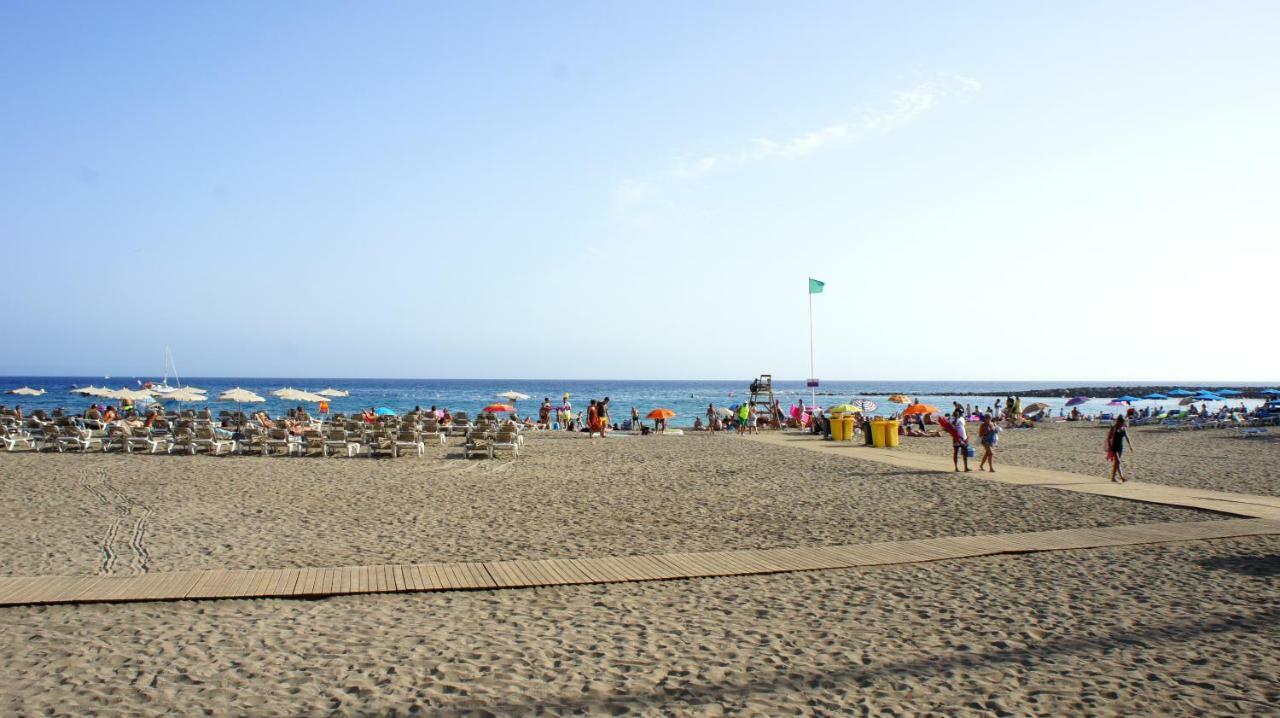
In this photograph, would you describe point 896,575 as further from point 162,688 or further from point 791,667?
point 162,688

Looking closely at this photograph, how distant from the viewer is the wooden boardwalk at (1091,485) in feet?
37.3

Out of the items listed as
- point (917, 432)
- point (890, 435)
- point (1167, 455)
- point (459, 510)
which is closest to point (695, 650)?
point (459, 510)

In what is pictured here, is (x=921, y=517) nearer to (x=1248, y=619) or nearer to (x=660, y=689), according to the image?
(x=1248, y=619)

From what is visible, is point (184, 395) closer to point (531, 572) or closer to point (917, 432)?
point (531, 572)

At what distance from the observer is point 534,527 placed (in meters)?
10.1

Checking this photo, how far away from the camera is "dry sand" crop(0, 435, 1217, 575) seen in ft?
28.3

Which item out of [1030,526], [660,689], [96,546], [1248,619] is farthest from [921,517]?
[96,546]

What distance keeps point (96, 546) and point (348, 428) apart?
13083 millimetres

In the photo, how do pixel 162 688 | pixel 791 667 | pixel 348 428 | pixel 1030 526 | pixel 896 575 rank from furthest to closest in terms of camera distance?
pixel 348 428, pixel 1030 526, pixel 896 575, pixel 791 667, pixel 162 688

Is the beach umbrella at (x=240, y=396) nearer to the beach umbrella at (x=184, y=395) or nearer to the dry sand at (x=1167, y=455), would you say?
the beach umbrella at (x=184, y=395)

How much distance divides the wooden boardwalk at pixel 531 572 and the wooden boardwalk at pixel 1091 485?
1.94 m

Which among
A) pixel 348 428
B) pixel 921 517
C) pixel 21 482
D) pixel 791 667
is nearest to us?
pixel 791 667

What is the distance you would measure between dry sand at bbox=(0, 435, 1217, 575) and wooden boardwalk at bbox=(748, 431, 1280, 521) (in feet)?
1.86

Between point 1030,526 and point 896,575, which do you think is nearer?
point 896,575
